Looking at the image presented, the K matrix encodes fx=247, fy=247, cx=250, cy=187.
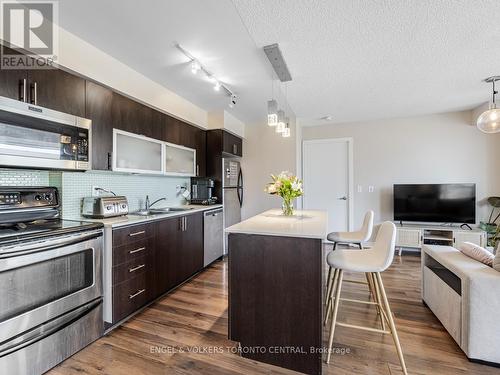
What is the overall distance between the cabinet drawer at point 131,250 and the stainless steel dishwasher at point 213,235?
110 cm

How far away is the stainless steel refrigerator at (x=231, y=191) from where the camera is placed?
405 centimetres

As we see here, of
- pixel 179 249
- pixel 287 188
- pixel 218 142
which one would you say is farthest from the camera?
pixel 218 142

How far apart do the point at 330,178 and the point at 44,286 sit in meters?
4.43

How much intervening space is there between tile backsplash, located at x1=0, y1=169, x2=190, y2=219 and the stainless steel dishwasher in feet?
2.13

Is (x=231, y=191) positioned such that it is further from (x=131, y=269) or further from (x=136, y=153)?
(x=131, y=269)

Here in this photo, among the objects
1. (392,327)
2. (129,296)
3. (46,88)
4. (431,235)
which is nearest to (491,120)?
(431,235)

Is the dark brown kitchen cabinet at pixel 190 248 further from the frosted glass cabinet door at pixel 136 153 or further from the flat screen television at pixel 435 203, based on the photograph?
the flat screen television at pixel 435 203

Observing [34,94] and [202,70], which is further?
[202,70]

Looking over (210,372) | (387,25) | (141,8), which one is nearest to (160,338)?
(210,372)

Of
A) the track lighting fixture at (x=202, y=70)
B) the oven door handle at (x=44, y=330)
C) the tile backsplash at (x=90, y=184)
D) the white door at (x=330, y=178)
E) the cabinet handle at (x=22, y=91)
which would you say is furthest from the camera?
the white door at (x=330, y=178)

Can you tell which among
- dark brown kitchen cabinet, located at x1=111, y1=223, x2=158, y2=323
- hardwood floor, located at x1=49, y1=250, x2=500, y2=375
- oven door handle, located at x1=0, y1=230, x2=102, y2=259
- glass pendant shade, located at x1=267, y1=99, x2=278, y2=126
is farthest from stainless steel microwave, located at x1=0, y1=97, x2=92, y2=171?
glass pendant shade, located at x1=267, y1=99, x2=278, y2=126

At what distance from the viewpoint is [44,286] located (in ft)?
5.25

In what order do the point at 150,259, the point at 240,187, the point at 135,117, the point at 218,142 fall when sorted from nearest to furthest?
the point at 150,259, the point at 135,117, the point at 218,142, the point at 240,187

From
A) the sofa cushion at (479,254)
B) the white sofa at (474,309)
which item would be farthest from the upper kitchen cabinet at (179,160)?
the sofa cushion at (479,254)
